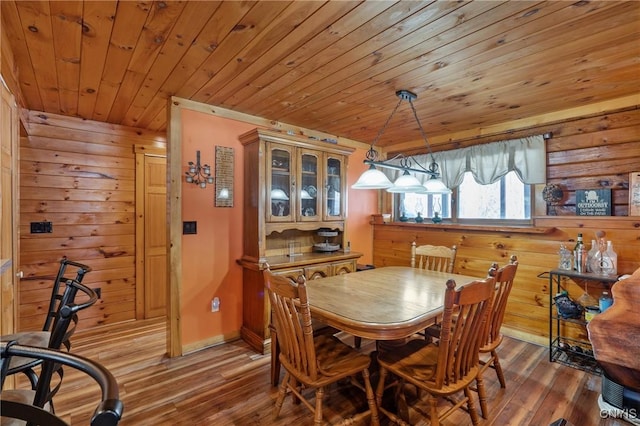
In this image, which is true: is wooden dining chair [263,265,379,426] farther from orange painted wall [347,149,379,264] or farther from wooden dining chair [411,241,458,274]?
orange painted wall [347,149,379,264]

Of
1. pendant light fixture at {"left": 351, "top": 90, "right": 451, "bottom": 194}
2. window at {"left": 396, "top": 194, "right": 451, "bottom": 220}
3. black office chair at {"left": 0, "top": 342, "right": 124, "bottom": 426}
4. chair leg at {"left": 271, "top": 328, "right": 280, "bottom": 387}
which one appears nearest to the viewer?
black office chair at {"left": 0, "top": 342, "right": 124, "bottom": 426}

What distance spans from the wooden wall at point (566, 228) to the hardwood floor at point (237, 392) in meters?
0.46

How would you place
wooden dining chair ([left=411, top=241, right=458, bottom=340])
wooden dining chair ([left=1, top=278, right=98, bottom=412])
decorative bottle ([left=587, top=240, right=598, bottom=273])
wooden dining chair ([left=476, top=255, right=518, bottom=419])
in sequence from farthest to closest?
1. wooden dining chair ([left=411, top=241, right=458, bottom=340])
2. decorative bottle ([left=587, top=240, right=598, bottom=273])
3. wooden dining chair ([left=476, top=255, right=518, bottom=419])
4. wooden dining chair ([left=1, top=278, right=98, bottom=412])

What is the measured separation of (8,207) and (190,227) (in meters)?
1.18

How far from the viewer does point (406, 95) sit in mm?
2484

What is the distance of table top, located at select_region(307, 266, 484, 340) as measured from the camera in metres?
1.56

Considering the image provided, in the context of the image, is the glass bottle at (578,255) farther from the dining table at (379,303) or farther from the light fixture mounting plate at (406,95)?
the light fixture mounting plate at (406,95)

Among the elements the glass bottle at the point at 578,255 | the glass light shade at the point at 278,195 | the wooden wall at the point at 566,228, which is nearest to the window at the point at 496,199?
the wooden wall at the point at 566,228

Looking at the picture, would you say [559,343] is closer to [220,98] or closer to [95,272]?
[220,98]

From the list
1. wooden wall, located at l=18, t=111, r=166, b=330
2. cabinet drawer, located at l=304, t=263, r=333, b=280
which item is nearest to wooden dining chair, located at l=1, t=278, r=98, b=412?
cabinet drawer, located at l=304, t=263, r=333, b=280

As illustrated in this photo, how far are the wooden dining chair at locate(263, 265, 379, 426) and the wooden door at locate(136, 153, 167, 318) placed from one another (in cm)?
247

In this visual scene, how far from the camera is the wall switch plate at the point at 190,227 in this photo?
2740mm

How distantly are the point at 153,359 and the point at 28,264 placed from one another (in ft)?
5.39

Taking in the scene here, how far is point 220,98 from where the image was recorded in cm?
270
